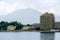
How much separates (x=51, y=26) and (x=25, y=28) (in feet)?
24.9

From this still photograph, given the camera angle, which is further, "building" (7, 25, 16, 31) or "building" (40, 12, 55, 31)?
"building" (40, 12, 55, 31)

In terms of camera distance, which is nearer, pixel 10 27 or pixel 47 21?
pixel 10 27

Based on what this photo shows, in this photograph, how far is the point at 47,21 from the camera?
91.7 metres

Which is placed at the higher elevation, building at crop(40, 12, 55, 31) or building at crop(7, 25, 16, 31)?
building at crop(40, 12, 55, 31)

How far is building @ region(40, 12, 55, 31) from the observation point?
8846 cm

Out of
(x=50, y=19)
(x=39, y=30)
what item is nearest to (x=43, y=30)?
(x=39, y=30)

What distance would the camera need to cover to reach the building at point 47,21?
88463 mm

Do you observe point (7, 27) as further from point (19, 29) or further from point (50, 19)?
point (50, 19)

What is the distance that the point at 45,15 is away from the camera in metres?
95.4

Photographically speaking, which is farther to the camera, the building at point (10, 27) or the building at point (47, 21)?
the building at point (47, 21)

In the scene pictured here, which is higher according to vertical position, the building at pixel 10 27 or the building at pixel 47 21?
the building at pixel 47 21

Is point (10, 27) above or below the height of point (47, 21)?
below

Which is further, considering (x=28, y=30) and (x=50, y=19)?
(x=50, y=19)

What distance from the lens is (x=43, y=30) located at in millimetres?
87562
